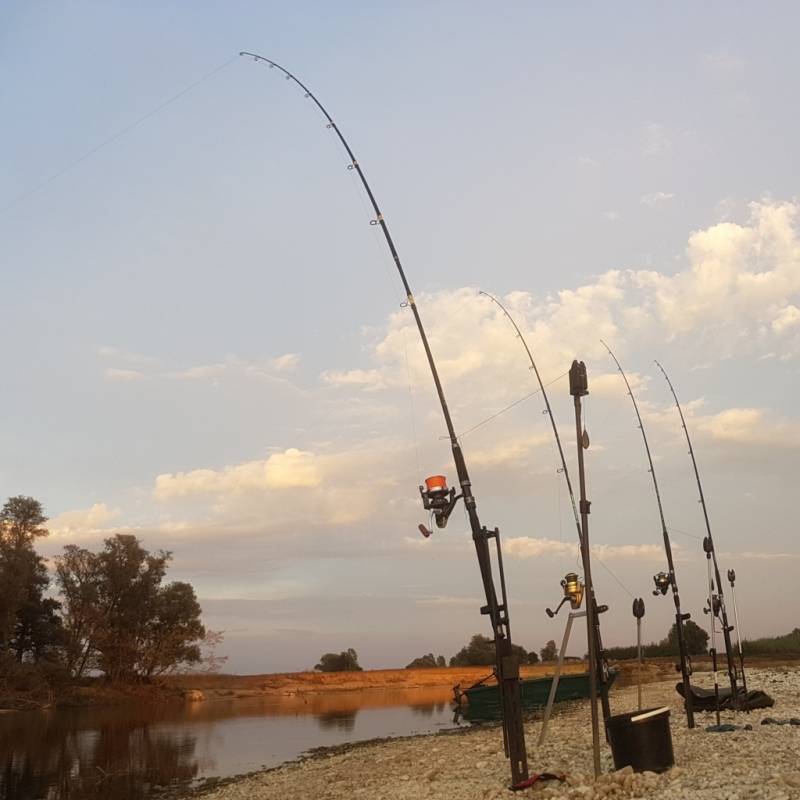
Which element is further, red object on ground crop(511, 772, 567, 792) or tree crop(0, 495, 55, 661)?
tree crop(0, 495, 55, 661)

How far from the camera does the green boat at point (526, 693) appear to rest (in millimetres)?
31453

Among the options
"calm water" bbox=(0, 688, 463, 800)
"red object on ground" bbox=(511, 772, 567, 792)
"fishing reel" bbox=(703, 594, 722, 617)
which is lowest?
"calm water" bbox=(0, 688, 463, 800)

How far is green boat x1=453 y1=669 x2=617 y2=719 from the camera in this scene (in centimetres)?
3145

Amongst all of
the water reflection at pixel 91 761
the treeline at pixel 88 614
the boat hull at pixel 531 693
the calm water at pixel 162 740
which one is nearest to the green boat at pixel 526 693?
the boat hull at pixel 531 693

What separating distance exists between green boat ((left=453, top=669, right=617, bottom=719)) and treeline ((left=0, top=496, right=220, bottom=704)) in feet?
119

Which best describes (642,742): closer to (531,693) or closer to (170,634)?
(531,693)

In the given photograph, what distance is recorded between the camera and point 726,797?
1020cm

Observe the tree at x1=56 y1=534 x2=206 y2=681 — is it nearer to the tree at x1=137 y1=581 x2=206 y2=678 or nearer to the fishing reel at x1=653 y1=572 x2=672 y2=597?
the tree at x1=137 y1=581 x2=206 y2=678

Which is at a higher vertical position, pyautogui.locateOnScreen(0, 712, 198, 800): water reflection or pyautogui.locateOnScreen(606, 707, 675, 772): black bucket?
pyautogui.locateOnScreen(606, 707, 675, 772): black bucket

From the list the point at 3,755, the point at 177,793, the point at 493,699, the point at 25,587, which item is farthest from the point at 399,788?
the point at 25,587

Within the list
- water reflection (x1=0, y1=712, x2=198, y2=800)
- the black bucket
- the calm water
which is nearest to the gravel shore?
the black bucket

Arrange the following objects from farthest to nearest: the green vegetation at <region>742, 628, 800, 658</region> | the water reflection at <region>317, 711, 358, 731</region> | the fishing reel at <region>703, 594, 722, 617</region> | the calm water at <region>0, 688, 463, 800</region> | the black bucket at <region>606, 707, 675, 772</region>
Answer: the green vegetation at <region>742, 628, 800, 658</region>, the water reflection at <region>317, 711, 358, 731</region>, the calm water at <region>0, 688, 463, 800</region>, the fishing reel at <region>703, 594, 722, 617</region>, the black bucket at <region>606, 707, 675, 772</region>

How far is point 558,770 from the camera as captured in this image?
13305mm

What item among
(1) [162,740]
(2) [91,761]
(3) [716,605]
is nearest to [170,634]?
(1) [162,740]
